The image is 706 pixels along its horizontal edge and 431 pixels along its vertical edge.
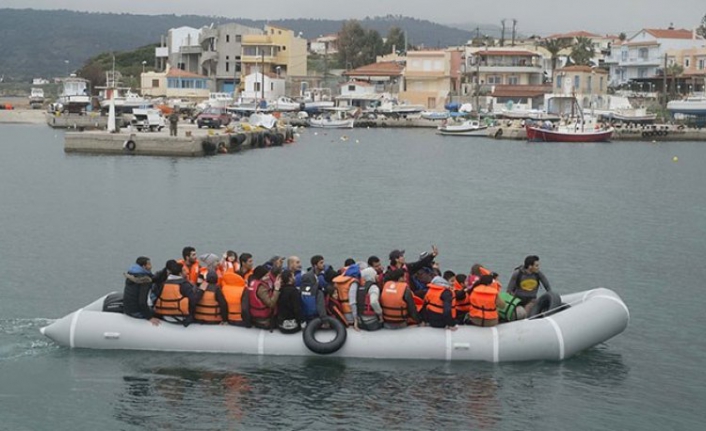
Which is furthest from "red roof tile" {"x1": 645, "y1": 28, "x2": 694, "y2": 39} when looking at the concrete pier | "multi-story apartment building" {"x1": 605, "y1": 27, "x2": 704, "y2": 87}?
the concrete pier

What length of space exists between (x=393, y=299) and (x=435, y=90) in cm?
9486

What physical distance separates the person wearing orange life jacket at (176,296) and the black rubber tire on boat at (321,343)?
1800 mm

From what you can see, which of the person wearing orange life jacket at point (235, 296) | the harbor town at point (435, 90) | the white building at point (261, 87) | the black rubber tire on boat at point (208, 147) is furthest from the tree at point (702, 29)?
the person wearing orange life jacket at point (235, 296)

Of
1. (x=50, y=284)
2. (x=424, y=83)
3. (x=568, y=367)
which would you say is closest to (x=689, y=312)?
(x=568, y=367)

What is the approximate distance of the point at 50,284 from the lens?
2381cm

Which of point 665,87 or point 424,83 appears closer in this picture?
point 665,87

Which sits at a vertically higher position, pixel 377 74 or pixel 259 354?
pixel 377 74

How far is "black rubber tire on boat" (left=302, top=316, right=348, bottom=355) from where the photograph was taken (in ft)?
56.0

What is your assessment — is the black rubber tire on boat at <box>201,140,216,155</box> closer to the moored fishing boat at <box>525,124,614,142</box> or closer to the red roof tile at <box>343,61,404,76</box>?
the moored fishing boat at <box>525,124,614,142</box>

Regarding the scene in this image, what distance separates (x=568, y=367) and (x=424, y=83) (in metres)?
94.6

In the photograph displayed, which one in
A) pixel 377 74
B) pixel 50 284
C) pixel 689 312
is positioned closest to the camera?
pixel 689 312

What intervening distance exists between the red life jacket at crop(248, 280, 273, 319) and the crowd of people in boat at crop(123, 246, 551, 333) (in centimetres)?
2

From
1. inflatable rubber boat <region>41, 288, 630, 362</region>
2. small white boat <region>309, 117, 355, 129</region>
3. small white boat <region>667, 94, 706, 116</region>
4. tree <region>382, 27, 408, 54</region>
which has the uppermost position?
tree <region>382, 27, 408, 54</region>

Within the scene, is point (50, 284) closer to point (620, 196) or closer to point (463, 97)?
point (620, 196)
